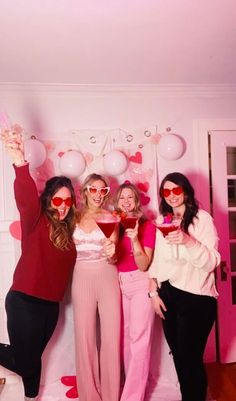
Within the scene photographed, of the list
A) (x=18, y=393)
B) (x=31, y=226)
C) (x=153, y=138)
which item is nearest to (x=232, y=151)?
(x=153, y=138)

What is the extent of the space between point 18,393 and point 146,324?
3.75ft

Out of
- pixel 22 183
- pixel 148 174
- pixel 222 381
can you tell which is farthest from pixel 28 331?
pixel 222 381

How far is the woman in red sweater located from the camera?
2.17 m

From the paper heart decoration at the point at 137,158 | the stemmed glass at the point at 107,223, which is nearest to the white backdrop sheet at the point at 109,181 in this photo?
the paper heart decoration at the point at 137,158

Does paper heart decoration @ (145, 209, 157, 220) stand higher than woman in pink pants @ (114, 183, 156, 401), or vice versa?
paper heart decoration @ (145, 209, 157, 220)

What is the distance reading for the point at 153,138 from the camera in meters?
2.78

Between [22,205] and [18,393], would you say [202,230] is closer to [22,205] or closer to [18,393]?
[22,205]

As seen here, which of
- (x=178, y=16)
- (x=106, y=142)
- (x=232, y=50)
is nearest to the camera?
(x=178, y=16)

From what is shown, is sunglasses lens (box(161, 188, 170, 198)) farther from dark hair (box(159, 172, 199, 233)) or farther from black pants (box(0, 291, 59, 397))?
black pants (box(0, 291, 59, 397))

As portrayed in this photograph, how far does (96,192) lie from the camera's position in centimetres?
229

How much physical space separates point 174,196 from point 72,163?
0.85m

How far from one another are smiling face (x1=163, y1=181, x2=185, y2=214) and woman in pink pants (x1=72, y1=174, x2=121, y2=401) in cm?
42

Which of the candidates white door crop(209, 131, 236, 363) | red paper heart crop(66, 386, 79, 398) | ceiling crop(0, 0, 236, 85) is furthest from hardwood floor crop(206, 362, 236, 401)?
ceiling crop(0, 0, 236, 85)

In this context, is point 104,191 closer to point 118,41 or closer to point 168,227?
point 168,227
